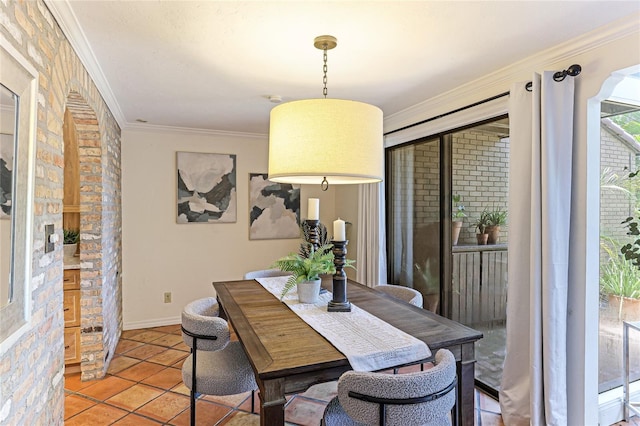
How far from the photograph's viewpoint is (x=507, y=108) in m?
2.33

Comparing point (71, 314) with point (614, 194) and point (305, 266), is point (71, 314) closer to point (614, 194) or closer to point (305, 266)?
point (305, 266)

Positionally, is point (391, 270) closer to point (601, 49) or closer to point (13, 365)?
point (601, 49)

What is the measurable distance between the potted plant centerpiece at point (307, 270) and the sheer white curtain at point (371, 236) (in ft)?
5.53

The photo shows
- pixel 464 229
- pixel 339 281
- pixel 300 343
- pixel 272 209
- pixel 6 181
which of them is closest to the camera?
pixel 6 181

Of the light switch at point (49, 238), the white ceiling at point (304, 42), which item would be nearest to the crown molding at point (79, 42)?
the white ceiling at point (304, 42)

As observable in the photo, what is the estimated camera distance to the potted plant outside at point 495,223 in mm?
2699

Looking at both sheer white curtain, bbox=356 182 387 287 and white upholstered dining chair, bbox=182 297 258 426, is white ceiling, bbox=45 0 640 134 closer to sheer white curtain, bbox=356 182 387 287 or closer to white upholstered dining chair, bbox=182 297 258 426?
sheer white curtain, bbox=356 182 387 287

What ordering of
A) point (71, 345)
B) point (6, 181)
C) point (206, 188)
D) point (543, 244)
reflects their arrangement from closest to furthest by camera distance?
point (6, 181) < point (543, 244) < point (71, 345) < point (206, 188)

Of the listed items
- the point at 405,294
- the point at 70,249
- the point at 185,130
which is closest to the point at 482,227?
the point at 405,294

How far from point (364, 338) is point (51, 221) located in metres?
1.48

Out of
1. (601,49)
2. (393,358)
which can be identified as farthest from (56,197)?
(601,49)

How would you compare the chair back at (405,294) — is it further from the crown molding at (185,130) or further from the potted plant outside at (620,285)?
the crown molding at (185,130)

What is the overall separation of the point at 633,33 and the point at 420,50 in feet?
3.20

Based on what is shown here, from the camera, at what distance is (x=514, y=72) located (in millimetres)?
2271
